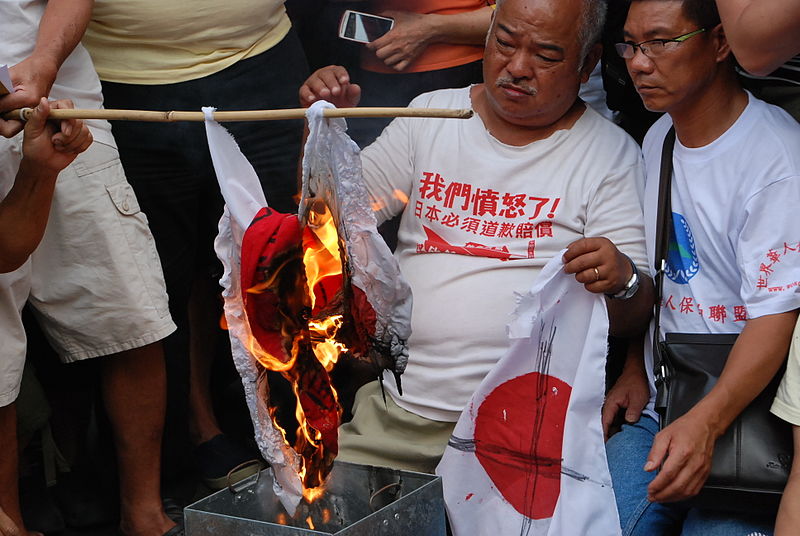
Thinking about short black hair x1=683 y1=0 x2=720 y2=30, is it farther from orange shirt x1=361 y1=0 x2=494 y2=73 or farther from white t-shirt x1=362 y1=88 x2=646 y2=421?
orange shirt x1=361 y1=0 x2=494 y2=73

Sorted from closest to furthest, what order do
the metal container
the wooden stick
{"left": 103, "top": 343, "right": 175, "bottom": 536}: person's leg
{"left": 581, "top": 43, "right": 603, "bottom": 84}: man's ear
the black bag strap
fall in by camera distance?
the wooden stick
the metal container
the black bag strap
{"left": 581, "top": 43, "right": 603, "bottom": 84}: man's ear
{"left": 103, "top": 343, "right": 175, "bottom": 536}: person's leg

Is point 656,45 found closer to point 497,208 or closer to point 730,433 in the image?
point 497,208

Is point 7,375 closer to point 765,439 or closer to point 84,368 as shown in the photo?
point 84,368

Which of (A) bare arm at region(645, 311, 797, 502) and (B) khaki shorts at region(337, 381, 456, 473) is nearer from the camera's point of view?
(A) bare arm at region(645, 311, 797, 502)

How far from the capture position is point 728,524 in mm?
2650

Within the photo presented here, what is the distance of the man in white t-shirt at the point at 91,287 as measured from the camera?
317cm

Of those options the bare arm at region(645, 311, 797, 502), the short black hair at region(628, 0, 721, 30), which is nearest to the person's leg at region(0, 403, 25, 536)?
the bare arm at region(645, 311, 797, 502)

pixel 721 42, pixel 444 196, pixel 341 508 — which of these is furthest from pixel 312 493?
pixel 721 42

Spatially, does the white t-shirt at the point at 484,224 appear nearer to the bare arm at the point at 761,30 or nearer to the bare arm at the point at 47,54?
the bare arm at the point at 761,30

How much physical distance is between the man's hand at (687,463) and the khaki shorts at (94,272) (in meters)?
1.68

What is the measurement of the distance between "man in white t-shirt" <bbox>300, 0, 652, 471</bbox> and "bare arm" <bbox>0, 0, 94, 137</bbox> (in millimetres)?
722

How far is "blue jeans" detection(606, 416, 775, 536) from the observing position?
104 inches

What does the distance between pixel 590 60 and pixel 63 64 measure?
165 centimetres

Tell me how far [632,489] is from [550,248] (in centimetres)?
74
